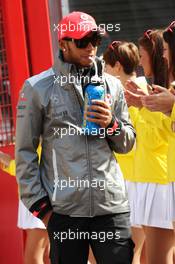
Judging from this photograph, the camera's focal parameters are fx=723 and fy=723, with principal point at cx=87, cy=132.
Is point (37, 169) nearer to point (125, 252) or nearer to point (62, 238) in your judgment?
point (62, 238)

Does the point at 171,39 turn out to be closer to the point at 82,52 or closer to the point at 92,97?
the point at 82,52

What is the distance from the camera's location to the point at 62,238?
3531 millimetres

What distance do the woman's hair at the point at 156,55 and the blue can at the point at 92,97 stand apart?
1124 millimetres

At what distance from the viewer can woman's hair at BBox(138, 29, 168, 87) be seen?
4552mm

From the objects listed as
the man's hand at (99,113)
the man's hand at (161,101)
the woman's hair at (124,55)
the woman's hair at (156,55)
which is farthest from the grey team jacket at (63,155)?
the woman's hair at (124,55)

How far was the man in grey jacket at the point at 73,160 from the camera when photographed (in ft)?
11.5

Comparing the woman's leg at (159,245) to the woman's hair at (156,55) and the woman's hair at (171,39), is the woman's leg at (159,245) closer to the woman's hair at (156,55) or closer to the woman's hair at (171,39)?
the woman's hair at (156,55)

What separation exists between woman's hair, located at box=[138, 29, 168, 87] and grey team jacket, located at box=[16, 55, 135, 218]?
92cm

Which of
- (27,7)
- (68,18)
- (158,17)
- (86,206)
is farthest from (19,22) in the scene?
(86,206)

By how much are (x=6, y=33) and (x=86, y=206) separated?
244 centimetres

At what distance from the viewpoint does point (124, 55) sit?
5.16 metres

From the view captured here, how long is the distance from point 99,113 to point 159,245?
134 centimetres

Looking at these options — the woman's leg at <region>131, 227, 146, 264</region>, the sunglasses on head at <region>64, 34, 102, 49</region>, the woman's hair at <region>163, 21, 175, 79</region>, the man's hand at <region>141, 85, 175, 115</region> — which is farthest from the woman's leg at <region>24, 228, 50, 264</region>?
the sunglasses on head at <region>64, 34, 102, 49</region>

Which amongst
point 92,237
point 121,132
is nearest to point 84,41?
point 121,132
